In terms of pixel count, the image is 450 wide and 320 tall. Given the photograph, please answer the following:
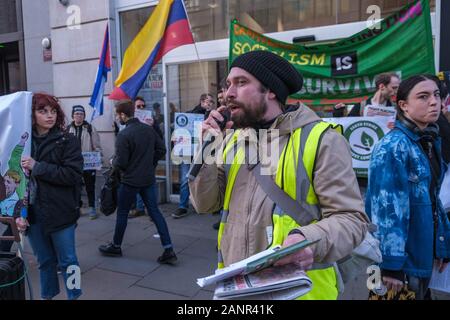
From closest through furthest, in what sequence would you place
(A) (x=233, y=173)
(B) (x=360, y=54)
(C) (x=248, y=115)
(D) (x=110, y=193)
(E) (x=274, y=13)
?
(C) (x=248, y=115) < (A) (x=233, y=173) < (B) (x=360, y=54) < (D) (x=110, y=193) < (E) (x=274, y=13)

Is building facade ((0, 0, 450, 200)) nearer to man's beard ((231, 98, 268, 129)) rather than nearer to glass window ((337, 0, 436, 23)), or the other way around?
glass window ((337, 0, 436, 23))

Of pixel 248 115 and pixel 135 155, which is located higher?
pixel 248 115

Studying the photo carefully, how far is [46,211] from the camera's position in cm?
327

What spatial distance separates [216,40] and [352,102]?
129 inches

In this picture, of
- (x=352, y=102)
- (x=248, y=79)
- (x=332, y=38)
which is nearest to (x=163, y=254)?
(x=352, y=102)

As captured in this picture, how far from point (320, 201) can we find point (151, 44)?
3586 millimetres

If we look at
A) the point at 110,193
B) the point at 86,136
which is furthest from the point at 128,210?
the point at 86,136

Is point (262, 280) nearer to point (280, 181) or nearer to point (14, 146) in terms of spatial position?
point (280, 181)

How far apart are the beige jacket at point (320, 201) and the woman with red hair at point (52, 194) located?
1859 mm

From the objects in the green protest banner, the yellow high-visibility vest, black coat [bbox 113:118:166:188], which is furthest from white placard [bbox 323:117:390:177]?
the yellow high-visibility vest

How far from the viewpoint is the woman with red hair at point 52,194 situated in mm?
3281

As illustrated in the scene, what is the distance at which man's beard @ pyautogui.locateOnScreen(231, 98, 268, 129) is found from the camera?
70.9 inches

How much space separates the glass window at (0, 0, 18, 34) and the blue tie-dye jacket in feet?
31.3

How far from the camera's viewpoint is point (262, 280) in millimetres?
1394
